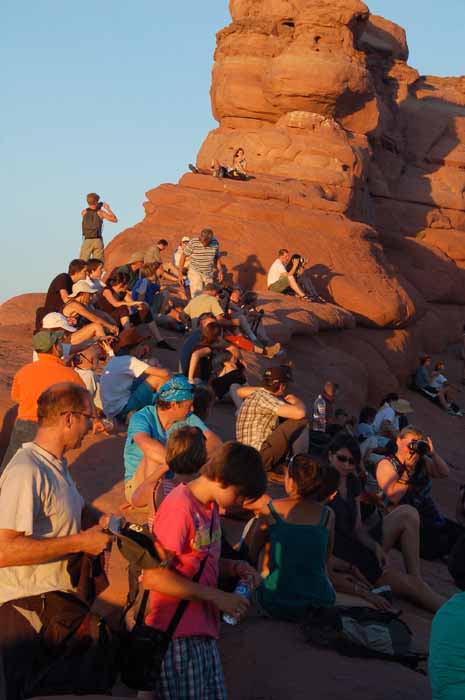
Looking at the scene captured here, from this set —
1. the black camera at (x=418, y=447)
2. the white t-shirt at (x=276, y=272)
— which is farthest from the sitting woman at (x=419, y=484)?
the white t-shirt at (x=276, y=272)

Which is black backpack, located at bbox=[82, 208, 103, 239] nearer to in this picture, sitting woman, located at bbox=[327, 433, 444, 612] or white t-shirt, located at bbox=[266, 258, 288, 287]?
white t-shirt, located at bbox=[266, 258, 288, 287]

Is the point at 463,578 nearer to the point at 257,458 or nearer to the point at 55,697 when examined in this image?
the point at 257,458

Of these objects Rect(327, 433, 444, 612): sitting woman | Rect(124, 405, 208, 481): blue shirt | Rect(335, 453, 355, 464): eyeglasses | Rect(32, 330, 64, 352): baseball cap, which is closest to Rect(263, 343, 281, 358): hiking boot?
Rect(327, 433, 444, 612): sitting woman

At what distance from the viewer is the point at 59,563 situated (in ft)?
14.4

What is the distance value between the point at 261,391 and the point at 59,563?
5.37 meters

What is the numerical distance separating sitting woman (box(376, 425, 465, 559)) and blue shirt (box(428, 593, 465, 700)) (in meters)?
4.68

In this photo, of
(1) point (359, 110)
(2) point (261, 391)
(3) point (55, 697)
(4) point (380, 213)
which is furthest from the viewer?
(4) point (380, 213)

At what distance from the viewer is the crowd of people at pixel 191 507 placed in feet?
14.2

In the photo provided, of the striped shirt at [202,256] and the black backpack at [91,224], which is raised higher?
the black backpack at [91,224]

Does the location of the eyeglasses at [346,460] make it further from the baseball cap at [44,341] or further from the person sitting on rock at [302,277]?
the person sitting on rock at [302,277]

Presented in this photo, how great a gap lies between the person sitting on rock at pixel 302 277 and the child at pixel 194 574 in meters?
17.0

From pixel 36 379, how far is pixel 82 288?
474 cm

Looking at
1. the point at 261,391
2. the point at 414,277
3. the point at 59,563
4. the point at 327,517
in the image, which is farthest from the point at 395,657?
the point at 414,277

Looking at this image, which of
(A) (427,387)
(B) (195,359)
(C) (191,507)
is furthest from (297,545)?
(A) (427,387)
